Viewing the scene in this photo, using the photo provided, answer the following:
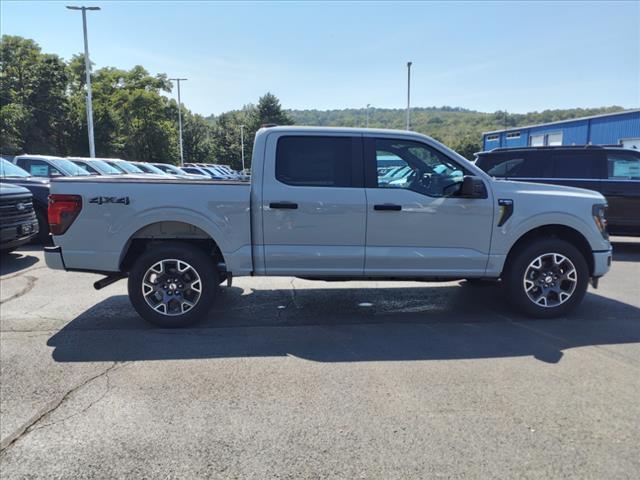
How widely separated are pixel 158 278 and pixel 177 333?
0.61 metres

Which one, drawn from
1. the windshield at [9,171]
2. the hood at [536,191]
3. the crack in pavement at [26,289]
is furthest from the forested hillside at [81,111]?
the hood at [536,191]

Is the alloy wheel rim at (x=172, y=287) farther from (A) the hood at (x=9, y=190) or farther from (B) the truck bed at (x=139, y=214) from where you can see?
(A) the hood at (x=9, y=190)

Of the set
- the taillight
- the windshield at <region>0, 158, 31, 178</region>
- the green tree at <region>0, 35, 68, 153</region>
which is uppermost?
the green tree at <region>0, 35, 68, 153</region>

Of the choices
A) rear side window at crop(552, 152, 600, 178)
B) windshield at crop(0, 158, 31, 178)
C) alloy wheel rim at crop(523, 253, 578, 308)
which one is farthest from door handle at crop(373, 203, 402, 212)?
windshield at crop(0, 158, 31, 178)

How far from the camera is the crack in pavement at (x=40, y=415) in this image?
118 inches

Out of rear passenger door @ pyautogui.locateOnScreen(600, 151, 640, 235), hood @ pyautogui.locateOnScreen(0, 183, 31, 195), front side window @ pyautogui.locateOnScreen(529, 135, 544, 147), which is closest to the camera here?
hood @ pyautogui.locateOnScreen(0, 183, 31, 195)

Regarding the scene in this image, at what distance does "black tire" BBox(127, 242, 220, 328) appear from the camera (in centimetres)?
495

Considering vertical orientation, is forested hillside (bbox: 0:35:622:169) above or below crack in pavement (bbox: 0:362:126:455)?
above

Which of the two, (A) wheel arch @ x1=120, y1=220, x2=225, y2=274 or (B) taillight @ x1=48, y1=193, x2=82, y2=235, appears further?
(A) wheel arch @ x1=120, y1=220, x2=225, y2=274

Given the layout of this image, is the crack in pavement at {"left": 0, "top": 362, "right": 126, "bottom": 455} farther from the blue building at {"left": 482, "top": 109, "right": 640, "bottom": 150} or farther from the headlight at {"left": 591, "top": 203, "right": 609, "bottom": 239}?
the blue building at {"left": 482, "top": 109, "right": 640, "bottom": 150}

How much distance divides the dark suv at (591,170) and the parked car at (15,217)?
28.5ft

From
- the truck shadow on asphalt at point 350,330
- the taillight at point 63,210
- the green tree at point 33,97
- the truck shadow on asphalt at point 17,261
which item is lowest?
the truck shadow on asphalt at point 350,330

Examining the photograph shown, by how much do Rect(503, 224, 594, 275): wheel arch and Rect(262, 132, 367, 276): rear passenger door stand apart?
69.7 inches

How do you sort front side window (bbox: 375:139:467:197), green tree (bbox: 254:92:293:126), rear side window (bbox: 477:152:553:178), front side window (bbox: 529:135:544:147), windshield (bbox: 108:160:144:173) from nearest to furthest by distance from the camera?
front side window (bbox: 375:139:467:197), rear side window (bbox: 477:152:553:178), windshield (bbox: 108:160:144:173), front side window (bbox: 529:135:544:147), green tree (bbox: 254:92:293:126)
